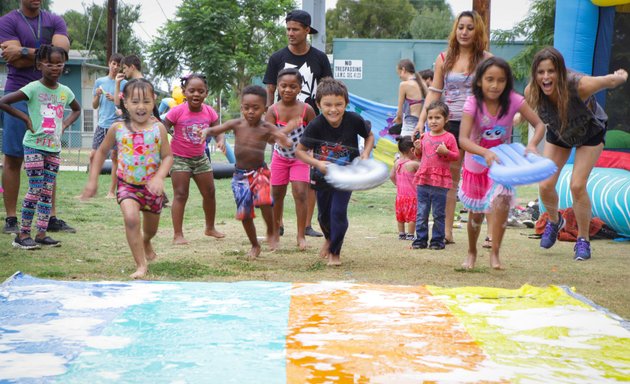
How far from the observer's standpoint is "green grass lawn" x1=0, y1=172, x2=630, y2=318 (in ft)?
18.2

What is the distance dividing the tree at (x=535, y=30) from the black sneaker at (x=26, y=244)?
23.8 meters

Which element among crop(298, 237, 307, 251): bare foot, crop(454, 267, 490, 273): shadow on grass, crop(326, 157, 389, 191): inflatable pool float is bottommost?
crop(298, 237, 307, 251): bare foot

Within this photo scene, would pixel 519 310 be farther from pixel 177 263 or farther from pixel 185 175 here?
pixel 185 175

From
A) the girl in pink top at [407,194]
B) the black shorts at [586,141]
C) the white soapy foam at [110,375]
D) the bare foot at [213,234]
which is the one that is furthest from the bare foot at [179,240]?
the white soapy foam at [110,375]

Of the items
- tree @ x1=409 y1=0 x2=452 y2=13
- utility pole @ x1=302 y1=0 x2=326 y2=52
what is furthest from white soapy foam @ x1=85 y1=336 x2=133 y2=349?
tree @ x1=409 y1=0 x2=452 y2=13

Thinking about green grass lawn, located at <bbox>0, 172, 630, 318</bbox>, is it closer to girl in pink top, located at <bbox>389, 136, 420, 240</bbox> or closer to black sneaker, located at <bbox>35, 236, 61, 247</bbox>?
black sneaker, located at <bbox>35, 236, 61, 247</bbox>

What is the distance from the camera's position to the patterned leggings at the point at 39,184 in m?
6.65

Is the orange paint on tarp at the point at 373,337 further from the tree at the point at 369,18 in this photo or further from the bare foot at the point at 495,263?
the tree at the point at 369,18

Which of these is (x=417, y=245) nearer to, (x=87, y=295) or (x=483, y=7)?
(x=87, y=295)

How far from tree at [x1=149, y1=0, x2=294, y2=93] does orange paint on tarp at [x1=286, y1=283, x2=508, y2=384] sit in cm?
2927

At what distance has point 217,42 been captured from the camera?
113 feet

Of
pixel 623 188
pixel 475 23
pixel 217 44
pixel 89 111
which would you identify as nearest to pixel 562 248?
pixel 623 188

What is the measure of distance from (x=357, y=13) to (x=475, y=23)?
6098 cm

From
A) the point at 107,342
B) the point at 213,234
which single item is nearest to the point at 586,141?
the point at 213,234
